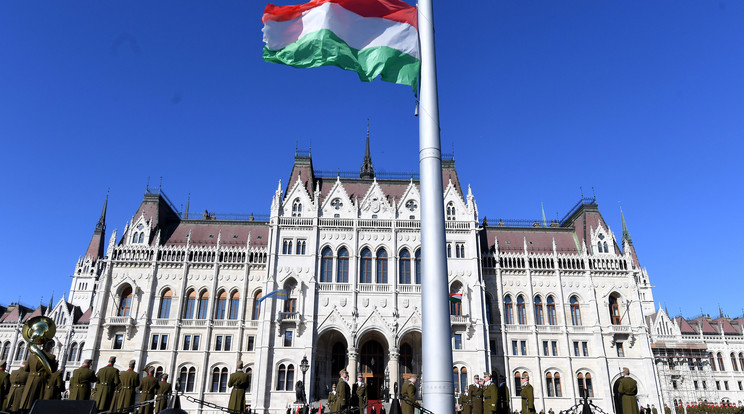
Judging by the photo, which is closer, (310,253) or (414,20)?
(414,20)

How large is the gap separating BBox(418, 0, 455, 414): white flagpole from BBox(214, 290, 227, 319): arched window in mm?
38976

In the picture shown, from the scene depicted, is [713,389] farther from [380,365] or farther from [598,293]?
[380,365]

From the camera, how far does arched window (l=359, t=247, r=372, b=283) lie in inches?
1667

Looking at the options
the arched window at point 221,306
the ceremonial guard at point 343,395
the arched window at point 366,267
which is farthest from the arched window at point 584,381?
the ceremonial guard at point 343,395

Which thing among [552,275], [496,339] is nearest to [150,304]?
[496,339]

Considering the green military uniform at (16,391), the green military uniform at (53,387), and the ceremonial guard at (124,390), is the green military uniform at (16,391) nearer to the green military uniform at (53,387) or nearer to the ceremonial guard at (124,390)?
the green military uniform at (53,387)

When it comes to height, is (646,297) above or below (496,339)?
above

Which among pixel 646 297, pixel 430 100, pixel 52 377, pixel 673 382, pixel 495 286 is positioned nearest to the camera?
pixel 430 100

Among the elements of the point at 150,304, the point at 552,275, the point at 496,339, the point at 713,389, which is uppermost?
the point at 552,275

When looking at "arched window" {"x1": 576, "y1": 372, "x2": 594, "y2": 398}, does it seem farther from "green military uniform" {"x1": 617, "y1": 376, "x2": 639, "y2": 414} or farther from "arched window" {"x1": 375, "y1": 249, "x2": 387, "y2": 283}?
"green military uniform" {"x1": 617, "y1": 376, "x2": 639, "y2": 414}

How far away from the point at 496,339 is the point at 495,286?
473 cm

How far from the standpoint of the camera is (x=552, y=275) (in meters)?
46.7

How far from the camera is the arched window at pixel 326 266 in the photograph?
42175 mm

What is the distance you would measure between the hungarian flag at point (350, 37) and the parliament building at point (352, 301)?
2968 centimetres
